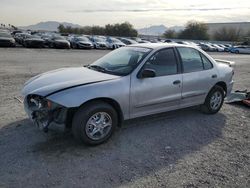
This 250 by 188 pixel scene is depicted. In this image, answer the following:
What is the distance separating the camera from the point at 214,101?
6.45 meters

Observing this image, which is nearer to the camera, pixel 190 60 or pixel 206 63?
pixel 190 60

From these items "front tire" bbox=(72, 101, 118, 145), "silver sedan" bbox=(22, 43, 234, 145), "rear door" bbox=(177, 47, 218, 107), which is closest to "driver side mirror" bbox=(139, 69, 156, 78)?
"silver sedan" bbox=(22, 43, 234, 145)

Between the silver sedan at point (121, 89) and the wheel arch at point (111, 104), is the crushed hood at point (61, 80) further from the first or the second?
the wheel arch at point (111, 104)

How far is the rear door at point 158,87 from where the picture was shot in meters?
4.89

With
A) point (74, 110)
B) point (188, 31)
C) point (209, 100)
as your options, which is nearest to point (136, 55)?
point (74, 110)

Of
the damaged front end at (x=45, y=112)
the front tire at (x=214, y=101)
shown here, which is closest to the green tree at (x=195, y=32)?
the front tire at (x=214, y=101)

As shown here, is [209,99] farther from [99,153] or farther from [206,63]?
[99,153]

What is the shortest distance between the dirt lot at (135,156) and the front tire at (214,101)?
1.46ft

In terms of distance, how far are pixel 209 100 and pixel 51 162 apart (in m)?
3.80

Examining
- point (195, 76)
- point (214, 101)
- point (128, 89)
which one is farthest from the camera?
point (214, 101)

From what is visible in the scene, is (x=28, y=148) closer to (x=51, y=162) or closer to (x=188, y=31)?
(x=51, y=162)

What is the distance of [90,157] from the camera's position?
4.16 metres

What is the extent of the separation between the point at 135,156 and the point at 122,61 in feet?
6.19

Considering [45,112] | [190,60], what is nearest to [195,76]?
[190,60]
